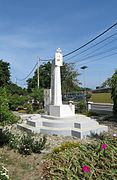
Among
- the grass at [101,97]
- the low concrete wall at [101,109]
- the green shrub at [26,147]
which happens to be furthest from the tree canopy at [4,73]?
the green shrub at [26,147]

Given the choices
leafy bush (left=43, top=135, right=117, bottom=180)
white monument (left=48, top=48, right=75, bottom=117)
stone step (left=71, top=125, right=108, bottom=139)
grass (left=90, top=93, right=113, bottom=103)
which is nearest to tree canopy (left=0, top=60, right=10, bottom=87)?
grass (left=90, top=93, right=113, bottom=103)

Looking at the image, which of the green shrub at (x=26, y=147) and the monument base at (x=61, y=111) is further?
the monument base at (x=61, y=111)

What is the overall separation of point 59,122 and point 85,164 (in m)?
7.60

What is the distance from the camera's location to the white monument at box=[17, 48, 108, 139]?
12.6 metres

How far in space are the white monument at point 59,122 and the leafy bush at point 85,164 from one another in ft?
18.6

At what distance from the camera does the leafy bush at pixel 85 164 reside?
17.6 ft

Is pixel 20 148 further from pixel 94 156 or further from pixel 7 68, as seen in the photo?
pixel 7 68

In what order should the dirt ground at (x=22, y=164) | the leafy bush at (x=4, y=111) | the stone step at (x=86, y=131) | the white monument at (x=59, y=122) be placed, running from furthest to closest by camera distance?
the white monument at (x=59, y=122), the stone step at (x=86, y=131), the leafy bush at (x=4, y=111), the dirt ground at (x=22, y=164)

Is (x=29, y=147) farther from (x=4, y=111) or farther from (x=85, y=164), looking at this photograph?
(x=85, y=164)

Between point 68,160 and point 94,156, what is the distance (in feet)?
1.83

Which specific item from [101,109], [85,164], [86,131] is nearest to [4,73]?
[101,109]

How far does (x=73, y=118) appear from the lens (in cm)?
1388

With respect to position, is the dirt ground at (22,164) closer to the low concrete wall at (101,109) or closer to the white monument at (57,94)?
the white monument at (57,94)

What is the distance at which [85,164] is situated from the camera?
565 centimetres
